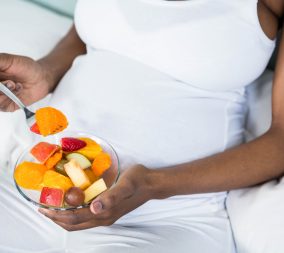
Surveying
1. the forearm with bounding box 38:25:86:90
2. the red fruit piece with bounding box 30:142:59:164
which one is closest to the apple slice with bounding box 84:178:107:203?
the red fruit piece with bounding box 30:142:59:164

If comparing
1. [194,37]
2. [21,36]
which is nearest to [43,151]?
[194,37]

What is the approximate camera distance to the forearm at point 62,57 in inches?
41.3

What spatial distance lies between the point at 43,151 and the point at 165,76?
306 mm

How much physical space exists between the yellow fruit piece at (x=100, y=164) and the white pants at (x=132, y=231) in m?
0.11

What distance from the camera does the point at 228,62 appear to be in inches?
35.8

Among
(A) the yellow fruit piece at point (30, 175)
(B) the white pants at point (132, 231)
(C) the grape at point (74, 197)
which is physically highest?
(C) the grape at point (74, 197)

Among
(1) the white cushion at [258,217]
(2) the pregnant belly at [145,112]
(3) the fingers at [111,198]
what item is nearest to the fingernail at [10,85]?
(2) the pregnant belly at [145,112]

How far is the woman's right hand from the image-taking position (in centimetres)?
90


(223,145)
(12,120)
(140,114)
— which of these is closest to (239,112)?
(223,145)

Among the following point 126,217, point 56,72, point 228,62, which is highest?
point 228,62

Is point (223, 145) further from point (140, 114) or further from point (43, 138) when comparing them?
point (43, 138)

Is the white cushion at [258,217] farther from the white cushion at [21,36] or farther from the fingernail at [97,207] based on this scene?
the white cushion at [21,36]

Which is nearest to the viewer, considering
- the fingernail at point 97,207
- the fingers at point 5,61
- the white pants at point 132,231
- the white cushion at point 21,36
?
Answer: the fingernail at point 97,207

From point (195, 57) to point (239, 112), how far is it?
0.20 metres
